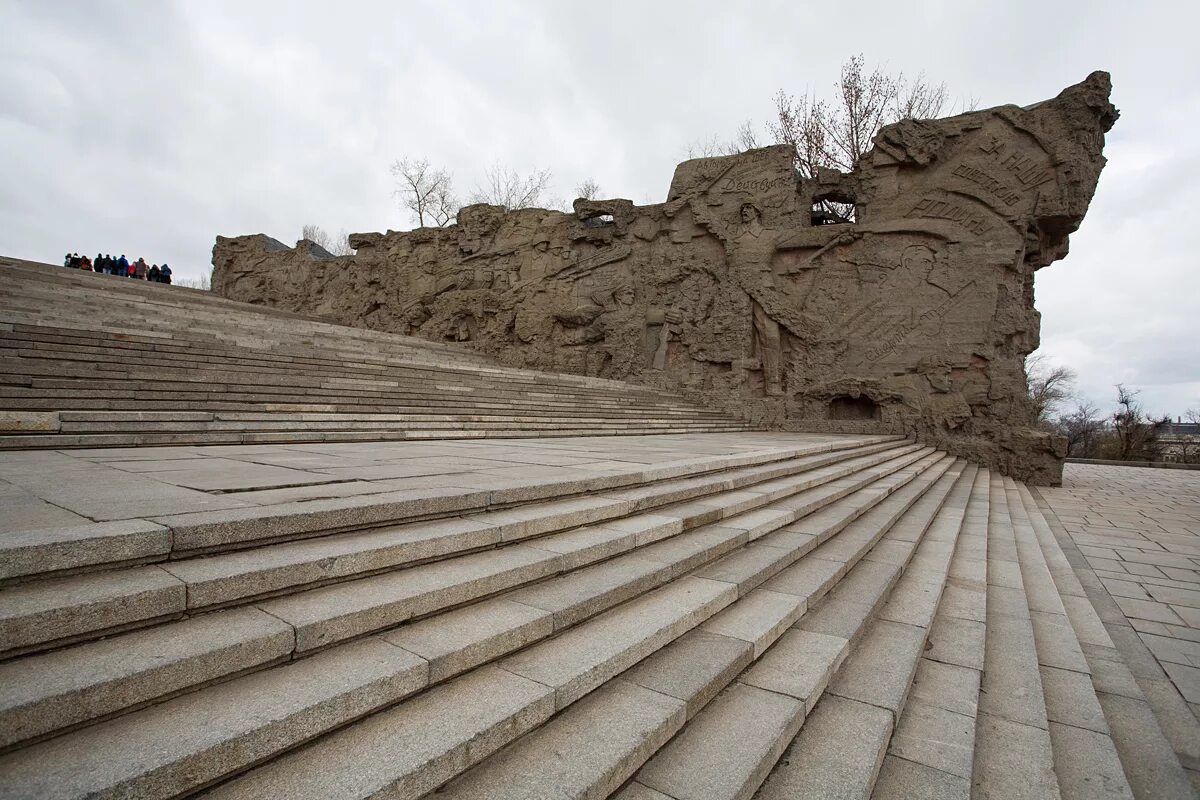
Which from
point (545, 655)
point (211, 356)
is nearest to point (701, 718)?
point (545, 655)

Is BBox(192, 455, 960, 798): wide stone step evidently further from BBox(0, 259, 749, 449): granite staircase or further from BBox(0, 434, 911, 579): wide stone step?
BBox(0, 259, 749, 449): granite staircase

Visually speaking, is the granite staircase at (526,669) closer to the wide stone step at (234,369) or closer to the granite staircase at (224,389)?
the granite staircase at (224,389)

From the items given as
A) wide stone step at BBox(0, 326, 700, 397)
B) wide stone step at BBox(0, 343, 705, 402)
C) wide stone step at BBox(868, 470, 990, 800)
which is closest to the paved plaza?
wide stone step at BBox(868, 470, 990, 800)

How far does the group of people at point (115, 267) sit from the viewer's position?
Answer: 20391mm

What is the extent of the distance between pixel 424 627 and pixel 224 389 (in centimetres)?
576

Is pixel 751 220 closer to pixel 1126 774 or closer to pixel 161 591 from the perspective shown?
pixel 1126 774

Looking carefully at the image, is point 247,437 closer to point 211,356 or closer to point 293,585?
point 211,356

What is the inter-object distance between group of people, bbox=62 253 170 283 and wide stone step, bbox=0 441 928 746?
2306 cm

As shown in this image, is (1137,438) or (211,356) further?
(1137,438)

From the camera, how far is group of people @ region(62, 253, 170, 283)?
2039 cm

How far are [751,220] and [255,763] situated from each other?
51.3 feet

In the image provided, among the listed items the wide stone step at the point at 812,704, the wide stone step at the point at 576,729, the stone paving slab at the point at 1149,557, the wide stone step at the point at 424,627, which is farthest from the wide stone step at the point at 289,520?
the stone paving slab at the point at 1149,557

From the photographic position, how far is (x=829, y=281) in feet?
45.7

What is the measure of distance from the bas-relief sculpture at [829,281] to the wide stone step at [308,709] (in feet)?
40.7
